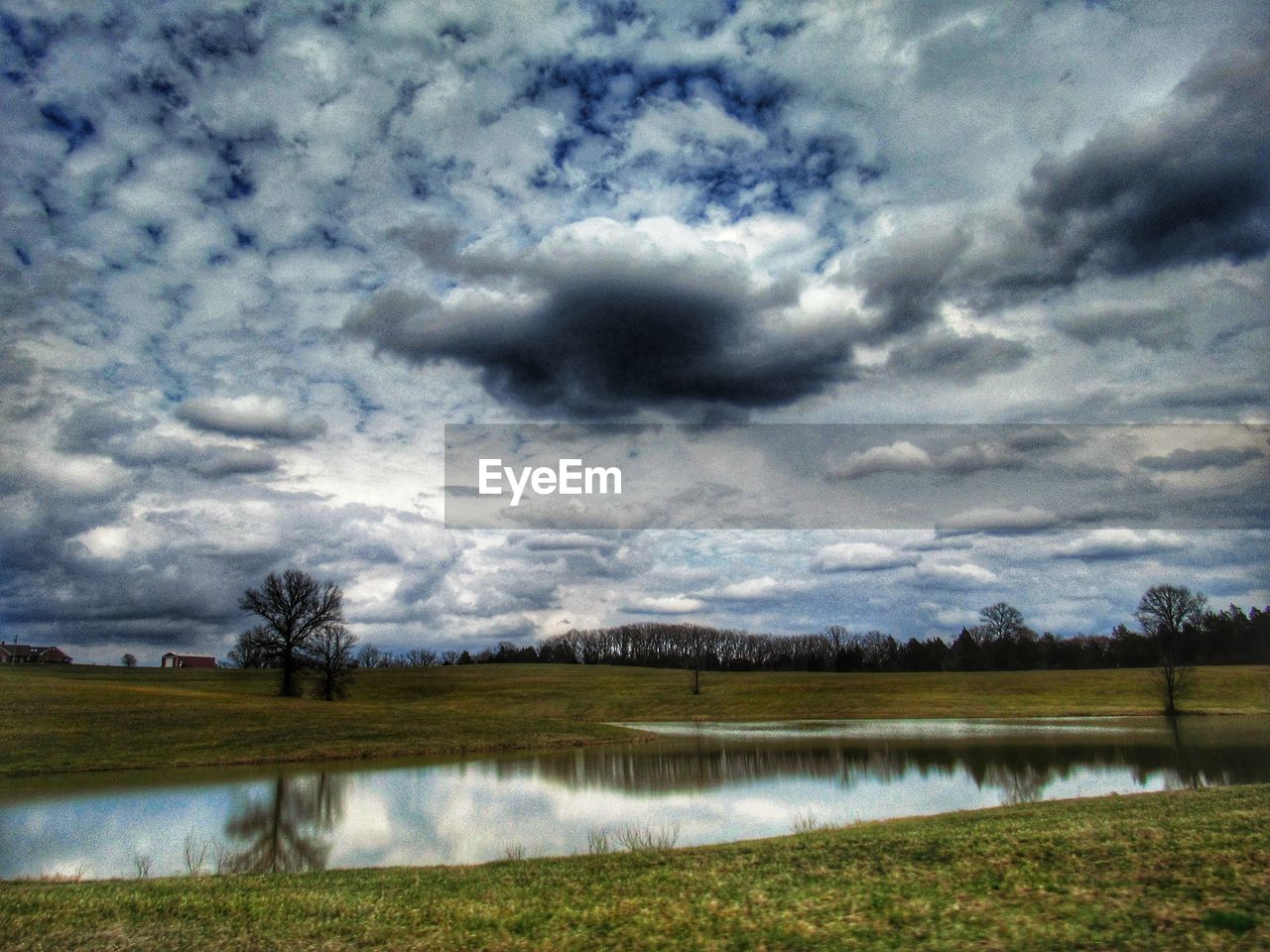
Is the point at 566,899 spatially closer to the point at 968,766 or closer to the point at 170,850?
the point at 170,850

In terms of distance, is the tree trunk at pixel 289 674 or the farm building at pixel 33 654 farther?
the farm building at pixel 33 654

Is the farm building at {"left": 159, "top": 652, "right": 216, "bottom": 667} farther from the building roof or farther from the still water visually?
the still water

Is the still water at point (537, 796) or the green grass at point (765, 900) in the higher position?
the green grass at point (765, 900)

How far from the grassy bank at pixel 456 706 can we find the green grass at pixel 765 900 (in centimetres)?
3020

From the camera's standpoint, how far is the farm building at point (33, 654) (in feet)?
530

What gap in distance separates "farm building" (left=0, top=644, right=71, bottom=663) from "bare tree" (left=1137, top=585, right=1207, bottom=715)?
187579 millimetres

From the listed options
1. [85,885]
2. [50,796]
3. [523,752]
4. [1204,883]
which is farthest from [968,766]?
[50,796]

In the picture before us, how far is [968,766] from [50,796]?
36.0 metres

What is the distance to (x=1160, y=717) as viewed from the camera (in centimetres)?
6631

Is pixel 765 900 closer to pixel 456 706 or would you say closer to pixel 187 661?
pixel 456 706

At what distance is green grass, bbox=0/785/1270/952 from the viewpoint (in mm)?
9906

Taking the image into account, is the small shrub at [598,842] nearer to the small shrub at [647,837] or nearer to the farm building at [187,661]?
the small shrub at [647,837]

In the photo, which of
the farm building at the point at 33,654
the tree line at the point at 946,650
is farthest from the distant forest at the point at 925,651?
the farm building at the point at 33,654

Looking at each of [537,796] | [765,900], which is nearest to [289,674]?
[537,796]
